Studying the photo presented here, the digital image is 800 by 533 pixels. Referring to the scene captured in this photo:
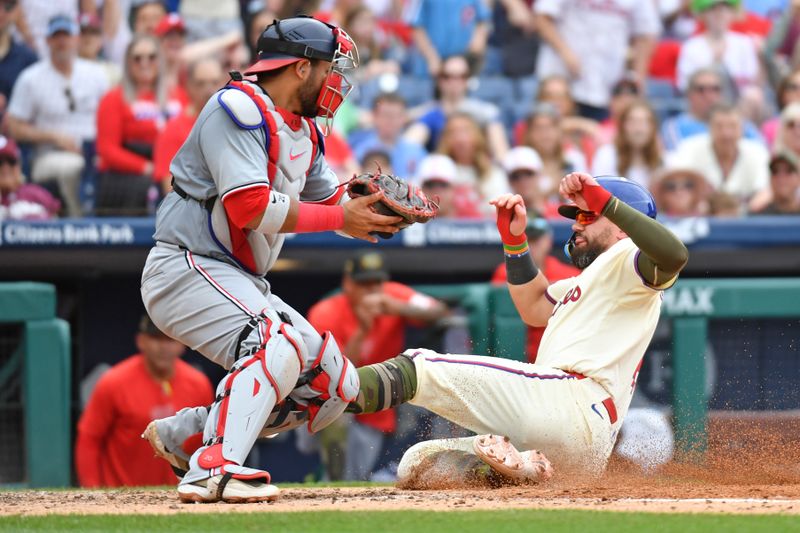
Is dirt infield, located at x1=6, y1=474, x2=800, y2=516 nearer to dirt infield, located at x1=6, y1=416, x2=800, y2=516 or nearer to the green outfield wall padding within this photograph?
dirt infield, located at x1=6, y1=416, x2=800, y2=516

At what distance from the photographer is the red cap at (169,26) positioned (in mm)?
9266

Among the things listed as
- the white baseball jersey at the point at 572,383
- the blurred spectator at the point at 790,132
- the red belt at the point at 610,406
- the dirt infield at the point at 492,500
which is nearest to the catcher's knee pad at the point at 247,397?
the dirt infield at the point at 492,500

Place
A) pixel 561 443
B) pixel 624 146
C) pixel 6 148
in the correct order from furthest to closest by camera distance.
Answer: pixel 624 146, pixel 6 148, pixel 561 443

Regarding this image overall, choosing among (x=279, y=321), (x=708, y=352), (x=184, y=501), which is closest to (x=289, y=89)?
(x=279, y=321)

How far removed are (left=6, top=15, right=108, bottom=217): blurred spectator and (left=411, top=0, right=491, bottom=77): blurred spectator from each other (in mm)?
2781

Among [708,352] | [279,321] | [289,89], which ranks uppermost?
[289,89]

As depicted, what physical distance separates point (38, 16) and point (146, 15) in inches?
30.5

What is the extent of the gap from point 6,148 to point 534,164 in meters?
3.43

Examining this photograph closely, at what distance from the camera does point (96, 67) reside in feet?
29.9

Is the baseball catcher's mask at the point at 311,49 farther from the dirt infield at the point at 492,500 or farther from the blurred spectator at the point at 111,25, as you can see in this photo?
the blurred spectator at the point at 111,25

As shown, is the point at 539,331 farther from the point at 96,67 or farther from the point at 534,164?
the point at 96,67

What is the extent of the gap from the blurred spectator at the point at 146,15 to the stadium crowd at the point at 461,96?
0.08ft

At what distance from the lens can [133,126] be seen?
856 centimetres

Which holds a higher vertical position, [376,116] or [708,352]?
[376,116]
